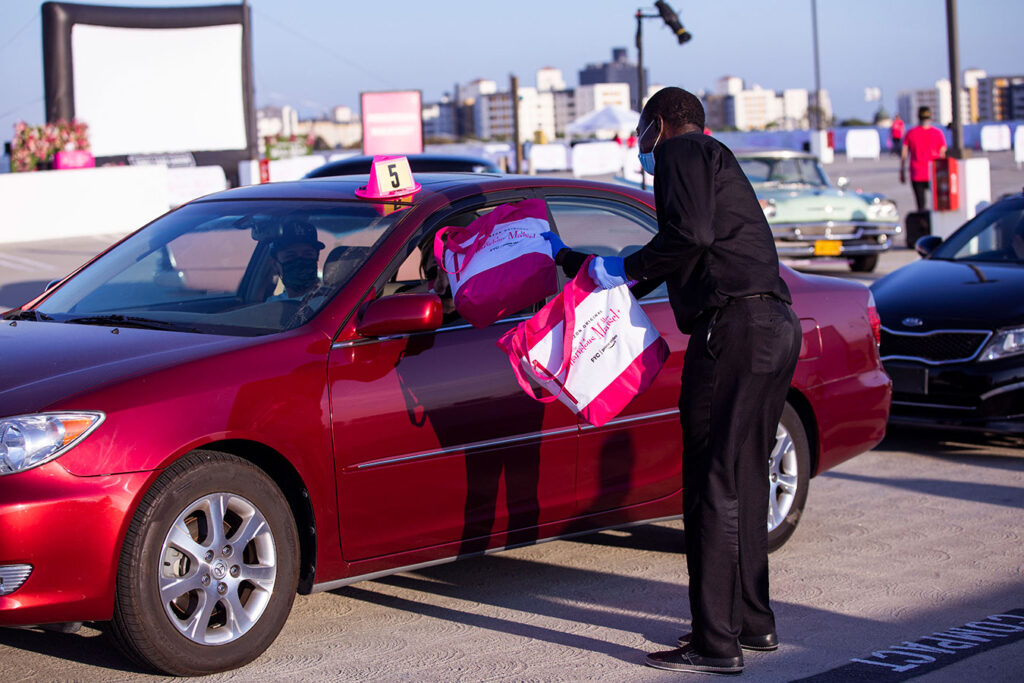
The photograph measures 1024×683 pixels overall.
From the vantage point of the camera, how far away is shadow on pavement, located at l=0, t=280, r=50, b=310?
1381cm

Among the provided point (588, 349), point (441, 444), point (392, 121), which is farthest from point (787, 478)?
point (392, 121)

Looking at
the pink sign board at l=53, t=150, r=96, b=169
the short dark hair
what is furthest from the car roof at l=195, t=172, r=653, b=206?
the pink sign board at l=53, t=150, r=96, b=169

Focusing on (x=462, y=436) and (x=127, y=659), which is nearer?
(x=127, y=659)

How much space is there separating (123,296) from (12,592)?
1547 millimetres

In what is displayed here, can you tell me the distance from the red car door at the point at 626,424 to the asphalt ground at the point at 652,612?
42 centimetres

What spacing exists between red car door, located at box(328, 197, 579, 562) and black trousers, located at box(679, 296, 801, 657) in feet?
2.43

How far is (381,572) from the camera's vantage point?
14.6ft

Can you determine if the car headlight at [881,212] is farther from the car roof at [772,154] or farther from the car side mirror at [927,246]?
the car side mirror at [927,246]

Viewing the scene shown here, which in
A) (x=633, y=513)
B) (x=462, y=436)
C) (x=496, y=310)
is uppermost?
(x=496, y=310)

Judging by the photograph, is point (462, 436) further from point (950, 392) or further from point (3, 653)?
point (950, 392)

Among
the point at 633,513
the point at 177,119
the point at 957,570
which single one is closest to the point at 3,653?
the point at 633,513

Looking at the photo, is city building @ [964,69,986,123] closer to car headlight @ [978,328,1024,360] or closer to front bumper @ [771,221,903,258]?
front bumper @ [771,221,903,258]

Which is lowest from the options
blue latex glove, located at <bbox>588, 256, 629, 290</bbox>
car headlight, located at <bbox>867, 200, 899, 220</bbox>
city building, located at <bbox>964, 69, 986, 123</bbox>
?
blue latex glove, located at <bbox>588, 256, 629, 290</bbox>

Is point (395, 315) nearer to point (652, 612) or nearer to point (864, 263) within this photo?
point (652, 612)
